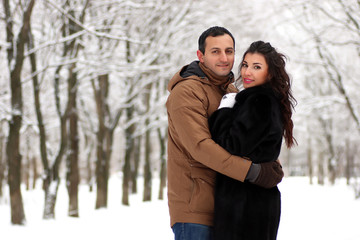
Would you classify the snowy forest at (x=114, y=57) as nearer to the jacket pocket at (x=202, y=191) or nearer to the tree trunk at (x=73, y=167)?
the tree trunk at (x=73, y=167)

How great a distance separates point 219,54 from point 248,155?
0.75 meters

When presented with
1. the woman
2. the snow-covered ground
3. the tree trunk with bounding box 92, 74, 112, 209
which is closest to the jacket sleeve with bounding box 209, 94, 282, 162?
the woman

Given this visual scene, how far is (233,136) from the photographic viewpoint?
2748mm

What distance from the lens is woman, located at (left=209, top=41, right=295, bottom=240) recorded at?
2754 mm

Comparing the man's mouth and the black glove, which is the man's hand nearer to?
the man's mouth

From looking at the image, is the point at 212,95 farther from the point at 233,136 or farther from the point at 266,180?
the point at 266,180

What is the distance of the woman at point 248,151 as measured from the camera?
9.04 ft

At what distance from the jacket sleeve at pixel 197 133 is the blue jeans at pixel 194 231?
41 centimetres

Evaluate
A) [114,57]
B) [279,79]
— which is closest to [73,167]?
[114,57]

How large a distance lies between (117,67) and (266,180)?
994 cm

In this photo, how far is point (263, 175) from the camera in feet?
8.96

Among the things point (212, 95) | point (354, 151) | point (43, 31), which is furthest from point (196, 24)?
point (354, 151)

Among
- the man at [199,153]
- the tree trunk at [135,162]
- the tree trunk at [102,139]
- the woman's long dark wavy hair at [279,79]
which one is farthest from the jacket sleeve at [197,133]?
the tree trunk at [135,162]

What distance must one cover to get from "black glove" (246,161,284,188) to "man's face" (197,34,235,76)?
731 millimetres
